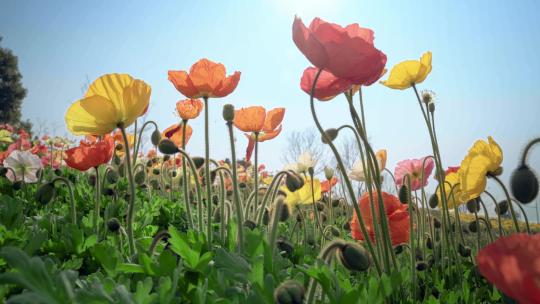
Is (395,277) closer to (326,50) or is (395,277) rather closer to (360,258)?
(360,258)

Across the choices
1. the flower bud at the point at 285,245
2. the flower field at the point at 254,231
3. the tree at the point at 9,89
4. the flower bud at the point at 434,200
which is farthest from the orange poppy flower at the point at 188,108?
the tree at the point at 9,89

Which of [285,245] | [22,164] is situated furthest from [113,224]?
[22,164]

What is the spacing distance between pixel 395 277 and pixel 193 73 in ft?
3.67

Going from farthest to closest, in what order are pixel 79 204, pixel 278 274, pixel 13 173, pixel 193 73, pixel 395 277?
pixel 13 173, pixel 79 204, pixel 193 73, pixel 278 274, pixel 395 277

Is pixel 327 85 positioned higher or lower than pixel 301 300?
higher

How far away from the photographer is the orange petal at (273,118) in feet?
6.81

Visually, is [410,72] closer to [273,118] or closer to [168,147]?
[273,118]

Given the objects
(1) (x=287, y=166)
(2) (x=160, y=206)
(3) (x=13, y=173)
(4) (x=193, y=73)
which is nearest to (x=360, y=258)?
(4) (x=193, y=73)

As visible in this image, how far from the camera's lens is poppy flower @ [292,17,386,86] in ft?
4.03

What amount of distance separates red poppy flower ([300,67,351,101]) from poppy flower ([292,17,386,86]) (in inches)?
2.9

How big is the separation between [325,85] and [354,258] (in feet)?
2.06

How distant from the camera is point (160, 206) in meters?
2.72

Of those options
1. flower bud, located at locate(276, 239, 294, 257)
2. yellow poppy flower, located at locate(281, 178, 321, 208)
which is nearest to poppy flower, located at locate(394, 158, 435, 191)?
yellow poppy flower, located at locate(281, 178, 321, 208)

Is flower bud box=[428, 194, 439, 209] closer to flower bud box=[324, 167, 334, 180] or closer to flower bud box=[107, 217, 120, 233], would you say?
flower bud box=[324, 167, 334, 180]
